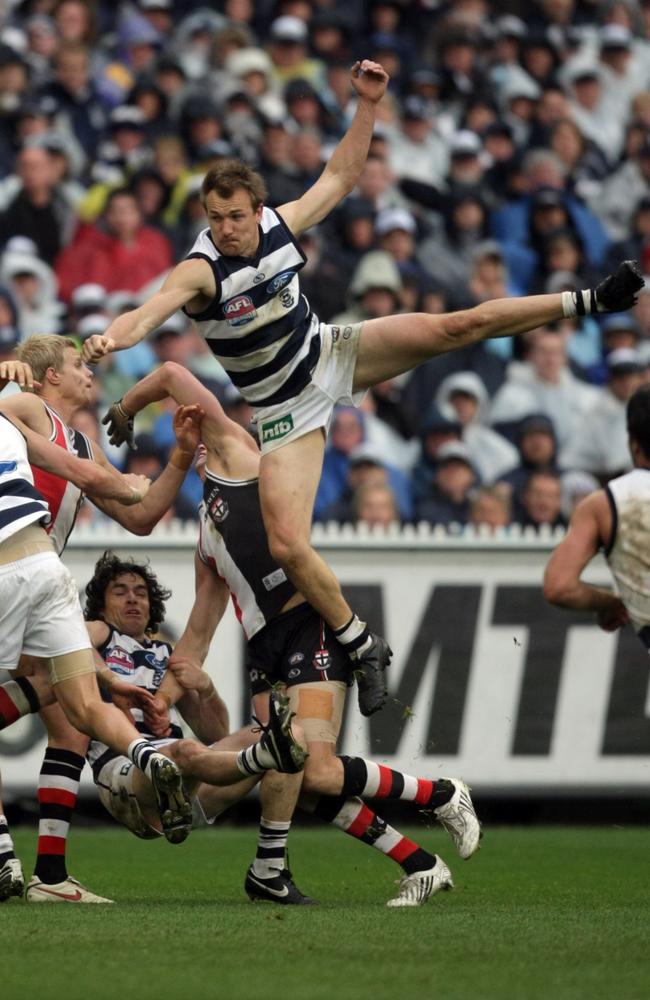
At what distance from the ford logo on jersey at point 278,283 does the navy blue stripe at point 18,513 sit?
4.72 feet

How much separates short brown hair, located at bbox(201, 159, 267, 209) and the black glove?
1.51 meters

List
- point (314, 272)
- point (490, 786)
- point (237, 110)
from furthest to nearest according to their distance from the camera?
point (237, 110) < point (314, 272) < point (490, 786)

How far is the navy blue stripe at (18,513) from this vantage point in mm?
7391

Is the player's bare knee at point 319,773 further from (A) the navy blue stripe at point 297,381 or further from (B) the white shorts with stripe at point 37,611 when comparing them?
(A) the navy blue stripe at point 297,381

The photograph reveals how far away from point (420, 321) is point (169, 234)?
25.6 ft

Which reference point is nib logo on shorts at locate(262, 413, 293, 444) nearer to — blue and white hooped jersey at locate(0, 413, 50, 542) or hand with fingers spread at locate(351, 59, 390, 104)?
blue and white hooped jersey at locate(0, 413, 50, 542)

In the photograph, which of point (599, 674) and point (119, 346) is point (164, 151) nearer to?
point (599, 674)

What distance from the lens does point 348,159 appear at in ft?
28.4

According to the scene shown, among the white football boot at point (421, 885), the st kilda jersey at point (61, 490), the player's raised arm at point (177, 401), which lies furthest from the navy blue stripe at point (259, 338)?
the white football boot at point (421, 885)

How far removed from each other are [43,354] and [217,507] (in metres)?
1.01

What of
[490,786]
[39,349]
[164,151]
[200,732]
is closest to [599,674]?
[490,786]

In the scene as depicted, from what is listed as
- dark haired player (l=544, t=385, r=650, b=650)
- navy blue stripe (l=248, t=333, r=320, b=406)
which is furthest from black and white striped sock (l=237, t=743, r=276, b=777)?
navy blue stripe (l=248, t=333, r=320, b=406)

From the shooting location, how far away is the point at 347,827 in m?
7.96

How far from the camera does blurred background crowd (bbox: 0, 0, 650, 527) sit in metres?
14.3
